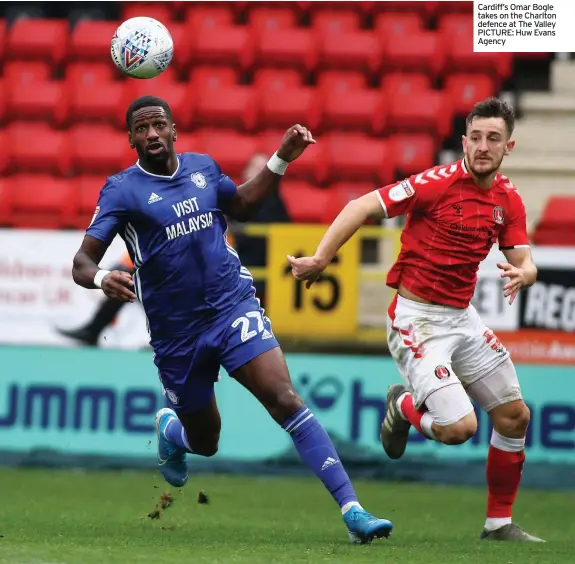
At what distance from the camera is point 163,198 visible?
647 centimetres

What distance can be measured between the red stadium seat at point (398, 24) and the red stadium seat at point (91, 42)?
113 inches

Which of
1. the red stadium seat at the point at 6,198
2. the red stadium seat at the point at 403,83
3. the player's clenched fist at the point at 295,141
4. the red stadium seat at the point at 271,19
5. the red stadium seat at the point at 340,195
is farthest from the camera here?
the red stadium seat at the point at 271,19

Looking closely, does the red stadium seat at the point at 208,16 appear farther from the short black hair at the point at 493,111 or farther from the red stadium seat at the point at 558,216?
the short black hair at the point at 493,111

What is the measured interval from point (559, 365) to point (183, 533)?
14.2ft

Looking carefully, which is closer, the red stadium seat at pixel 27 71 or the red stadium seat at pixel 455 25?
the red stadium seat at pixel 455 25

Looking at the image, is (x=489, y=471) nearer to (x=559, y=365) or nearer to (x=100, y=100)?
(x=559, y=365)

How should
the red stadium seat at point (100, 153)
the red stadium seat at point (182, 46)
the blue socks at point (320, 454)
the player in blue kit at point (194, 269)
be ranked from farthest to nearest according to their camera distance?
the red stadium seat at point (182, 46) < the red stadium seat at point (100, 153) < the player in blue kit at point (194, 269) < the blue socks at point (320, 454)

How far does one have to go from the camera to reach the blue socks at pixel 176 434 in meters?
7.43

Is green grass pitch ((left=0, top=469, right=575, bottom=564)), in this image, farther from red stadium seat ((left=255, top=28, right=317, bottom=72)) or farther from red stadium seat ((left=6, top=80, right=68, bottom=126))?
red stadium seat ((left=255, top=28, right=317, bottom=72))

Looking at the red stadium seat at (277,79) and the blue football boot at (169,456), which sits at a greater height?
the red stadium seat at (277,79)

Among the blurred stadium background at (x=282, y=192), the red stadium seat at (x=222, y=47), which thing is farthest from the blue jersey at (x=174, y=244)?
the red stadium seat at (x=222, y=47)

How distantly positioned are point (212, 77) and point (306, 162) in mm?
1644

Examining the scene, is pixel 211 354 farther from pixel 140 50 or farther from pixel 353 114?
pixel 353 114

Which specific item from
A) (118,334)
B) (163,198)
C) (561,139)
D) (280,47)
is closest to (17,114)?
(280,47)
